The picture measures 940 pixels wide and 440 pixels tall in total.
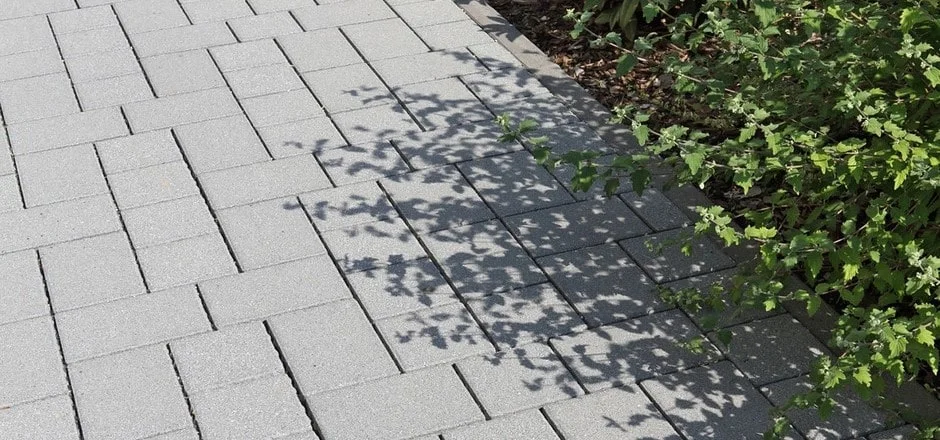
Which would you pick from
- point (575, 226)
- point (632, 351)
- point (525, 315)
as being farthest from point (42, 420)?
point (575, 226)

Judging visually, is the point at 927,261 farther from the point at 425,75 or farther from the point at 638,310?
the point at 425,75

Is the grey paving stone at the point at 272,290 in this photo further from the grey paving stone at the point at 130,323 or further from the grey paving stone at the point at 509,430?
the grey paving stone at the point at 509,430

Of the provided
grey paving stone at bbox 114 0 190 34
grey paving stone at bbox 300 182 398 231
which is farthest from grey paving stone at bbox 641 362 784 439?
grey paving stone at bbox 114 0 190 34

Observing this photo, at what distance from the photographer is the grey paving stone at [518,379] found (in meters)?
3.63

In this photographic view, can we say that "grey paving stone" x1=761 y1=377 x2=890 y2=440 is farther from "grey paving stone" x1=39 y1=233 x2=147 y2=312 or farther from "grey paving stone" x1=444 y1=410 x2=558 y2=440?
"grey paving stone" x1=39 y1=233 x2=147 y2=312

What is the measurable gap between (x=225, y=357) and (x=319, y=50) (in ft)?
7.79

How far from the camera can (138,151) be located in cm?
494

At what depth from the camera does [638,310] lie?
4020 mm

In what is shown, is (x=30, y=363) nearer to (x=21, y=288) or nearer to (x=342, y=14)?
(x=21, y=288)

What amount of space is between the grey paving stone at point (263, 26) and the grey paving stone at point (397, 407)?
9.02ft

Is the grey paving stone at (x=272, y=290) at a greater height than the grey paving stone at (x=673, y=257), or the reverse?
the grey paving stone at (x=673, y=257)

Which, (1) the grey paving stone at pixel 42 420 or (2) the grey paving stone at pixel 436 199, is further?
(2) the grey paving stone at pixel 436 199

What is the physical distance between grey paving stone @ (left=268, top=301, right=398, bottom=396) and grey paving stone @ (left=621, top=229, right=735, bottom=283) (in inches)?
40.4

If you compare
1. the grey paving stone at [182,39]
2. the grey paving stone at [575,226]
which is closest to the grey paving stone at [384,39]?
the grey paving stone at [182,39]
